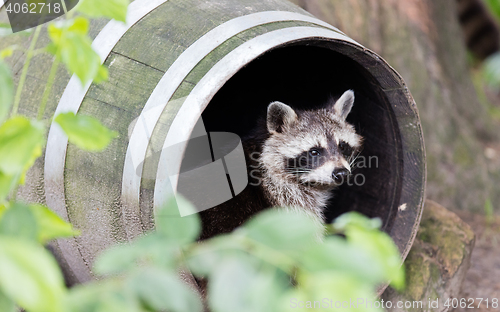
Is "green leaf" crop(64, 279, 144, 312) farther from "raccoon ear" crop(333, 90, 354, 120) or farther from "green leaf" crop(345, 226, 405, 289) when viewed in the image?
"raccoon ear" crop(333, 90, 354, 120)

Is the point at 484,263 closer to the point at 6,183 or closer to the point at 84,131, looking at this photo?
the point at 84,131

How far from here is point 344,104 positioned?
2863 mm

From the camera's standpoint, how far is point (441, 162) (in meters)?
4.06

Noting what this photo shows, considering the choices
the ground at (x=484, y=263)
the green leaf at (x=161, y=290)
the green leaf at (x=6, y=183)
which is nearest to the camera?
the green leaf at (x=161, y=290)

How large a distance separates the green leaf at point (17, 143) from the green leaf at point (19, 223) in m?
0.07

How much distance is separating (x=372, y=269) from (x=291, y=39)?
1429 millimetres

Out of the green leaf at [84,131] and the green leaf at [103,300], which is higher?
the green leaf at [84,131]

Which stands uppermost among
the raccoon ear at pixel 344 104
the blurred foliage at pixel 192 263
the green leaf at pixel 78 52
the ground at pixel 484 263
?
the raccoon ear at pixel 344 104

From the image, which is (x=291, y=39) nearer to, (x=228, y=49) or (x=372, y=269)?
(x=228, y=49)

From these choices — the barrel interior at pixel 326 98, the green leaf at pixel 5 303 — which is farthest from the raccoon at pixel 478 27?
the green leaf at pixel 5 303

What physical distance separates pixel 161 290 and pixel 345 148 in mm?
2311

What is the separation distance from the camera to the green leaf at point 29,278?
561 millimetres

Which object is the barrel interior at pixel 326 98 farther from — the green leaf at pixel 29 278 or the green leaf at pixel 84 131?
the green leaf at pixel 29 278

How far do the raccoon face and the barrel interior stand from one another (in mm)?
163
